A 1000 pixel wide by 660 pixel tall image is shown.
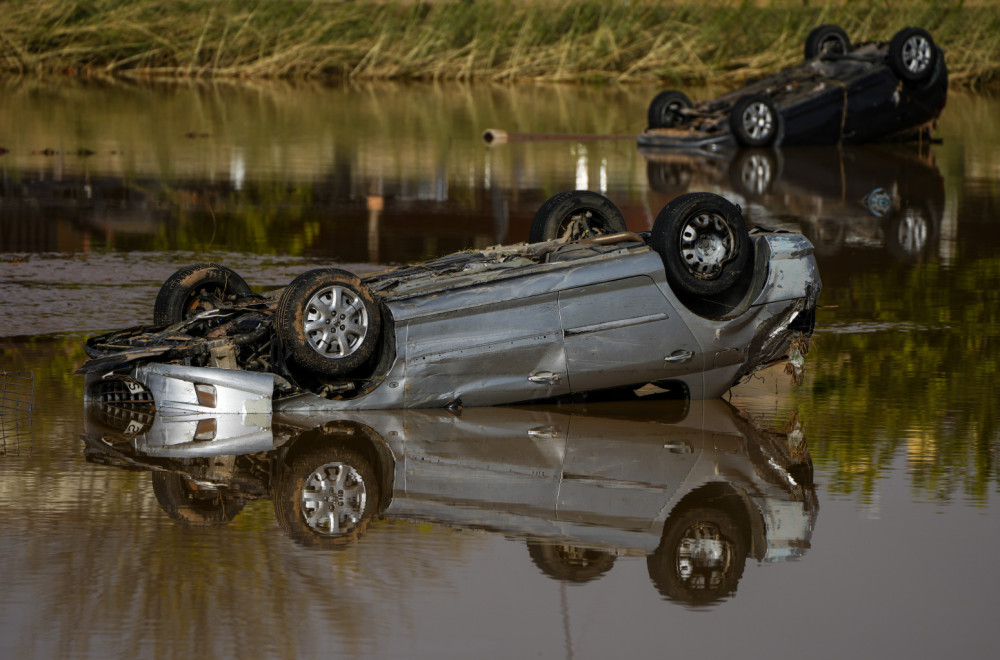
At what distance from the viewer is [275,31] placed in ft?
116

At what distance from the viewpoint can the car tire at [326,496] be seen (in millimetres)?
7125

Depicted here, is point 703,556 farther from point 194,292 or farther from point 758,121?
point 758,121

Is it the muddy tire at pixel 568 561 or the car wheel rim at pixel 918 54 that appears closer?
the muddy tire at pixel 568 561

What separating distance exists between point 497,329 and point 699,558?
2.49 metres

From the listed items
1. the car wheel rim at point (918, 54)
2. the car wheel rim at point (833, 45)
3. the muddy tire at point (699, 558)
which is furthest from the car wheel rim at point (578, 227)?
the car wheel rim at point (833, 45)

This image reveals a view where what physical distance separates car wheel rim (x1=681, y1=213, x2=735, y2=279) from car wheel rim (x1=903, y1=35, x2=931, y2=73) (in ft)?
45.7

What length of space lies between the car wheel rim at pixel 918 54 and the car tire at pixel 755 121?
1.89m

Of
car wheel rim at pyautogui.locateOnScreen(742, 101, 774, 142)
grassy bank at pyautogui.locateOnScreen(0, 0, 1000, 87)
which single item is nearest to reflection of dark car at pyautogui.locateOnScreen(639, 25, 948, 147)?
car wheel rim at pyautogui.locateOnScreen(742, 101, 774, 142)

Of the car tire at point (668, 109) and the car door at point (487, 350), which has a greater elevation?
the car tire at point (668, 109)

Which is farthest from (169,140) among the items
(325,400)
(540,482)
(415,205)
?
(540,482)

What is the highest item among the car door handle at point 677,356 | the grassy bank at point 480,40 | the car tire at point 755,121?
the grassy bank at point 480,40

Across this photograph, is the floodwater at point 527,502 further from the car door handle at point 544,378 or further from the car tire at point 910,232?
the car door handle at point 544,378

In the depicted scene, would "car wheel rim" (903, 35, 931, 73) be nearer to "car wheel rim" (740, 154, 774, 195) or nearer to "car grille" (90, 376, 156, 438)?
"car wheel rim" (740, 154, 774, 195)

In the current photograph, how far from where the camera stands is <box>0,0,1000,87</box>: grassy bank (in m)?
34.9
